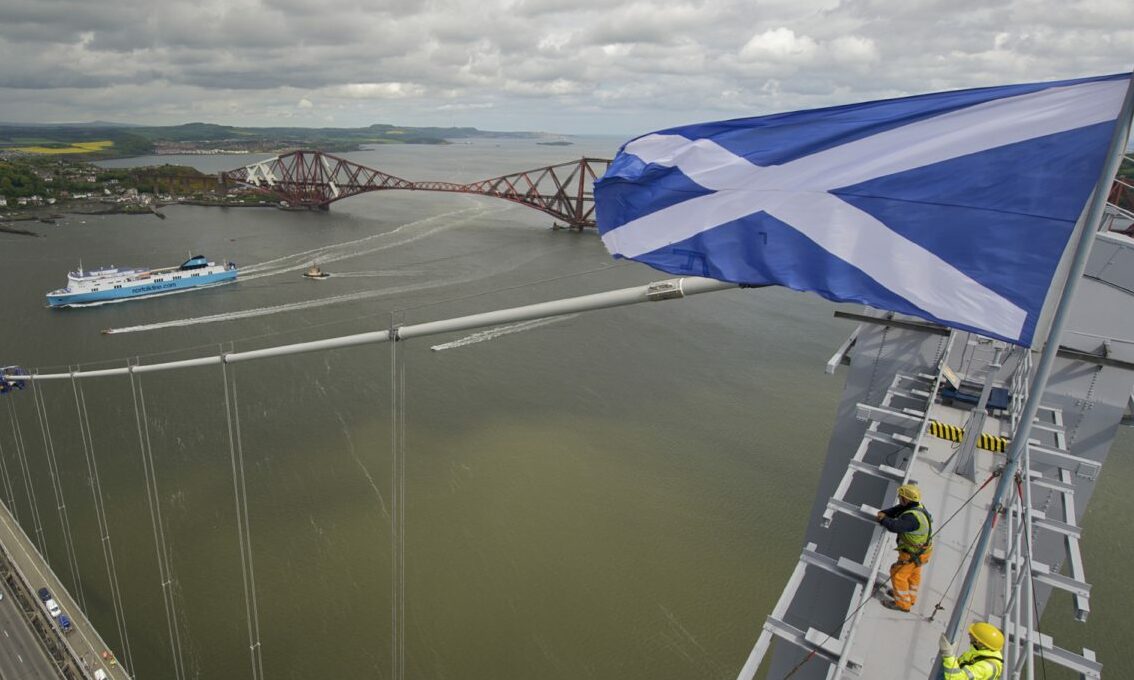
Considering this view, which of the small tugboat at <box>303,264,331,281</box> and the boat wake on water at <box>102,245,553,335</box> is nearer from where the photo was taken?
the boat wake on water at <box>102,245,553,335</box>

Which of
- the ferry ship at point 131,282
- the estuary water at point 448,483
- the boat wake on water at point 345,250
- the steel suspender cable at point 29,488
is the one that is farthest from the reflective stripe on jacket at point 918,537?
the ferry ship at point 131,282

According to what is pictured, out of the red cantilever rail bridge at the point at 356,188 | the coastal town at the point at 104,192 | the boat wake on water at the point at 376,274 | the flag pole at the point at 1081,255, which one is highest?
the flag pole at the point at 1081,255

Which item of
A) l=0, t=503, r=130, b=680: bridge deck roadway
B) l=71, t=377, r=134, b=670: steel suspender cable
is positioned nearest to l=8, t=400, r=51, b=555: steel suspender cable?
l=0, t=503, r=130, b=680: bridge deck roadway

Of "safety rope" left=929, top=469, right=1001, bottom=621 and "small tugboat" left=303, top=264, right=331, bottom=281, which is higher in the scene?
"safety rope" left=929, top=469, right=1001, bottom=621

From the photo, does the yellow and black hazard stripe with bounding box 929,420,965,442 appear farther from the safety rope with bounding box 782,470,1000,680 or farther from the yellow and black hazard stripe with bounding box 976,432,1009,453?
the safety rope with bounding box 782,470,1000,680

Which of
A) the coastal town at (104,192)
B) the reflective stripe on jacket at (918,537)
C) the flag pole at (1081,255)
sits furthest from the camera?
the coastal town at (104,192)

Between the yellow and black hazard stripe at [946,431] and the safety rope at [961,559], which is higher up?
the yellow and black hazard stripe at [946,431]

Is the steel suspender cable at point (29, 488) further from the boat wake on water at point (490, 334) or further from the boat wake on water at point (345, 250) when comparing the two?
the boat wake on water at point (345, 250)

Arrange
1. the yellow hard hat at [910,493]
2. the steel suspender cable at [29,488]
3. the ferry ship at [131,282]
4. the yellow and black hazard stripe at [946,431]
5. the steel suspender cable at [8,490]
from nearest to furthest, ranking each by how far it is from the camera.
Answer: the yellow hard hat at [910,493], the yellow and black hazard stripe at [946,431], the steel suspender cable at [29,488], the steel suspender cable at [8,490], the ferry ship at [131,282]
